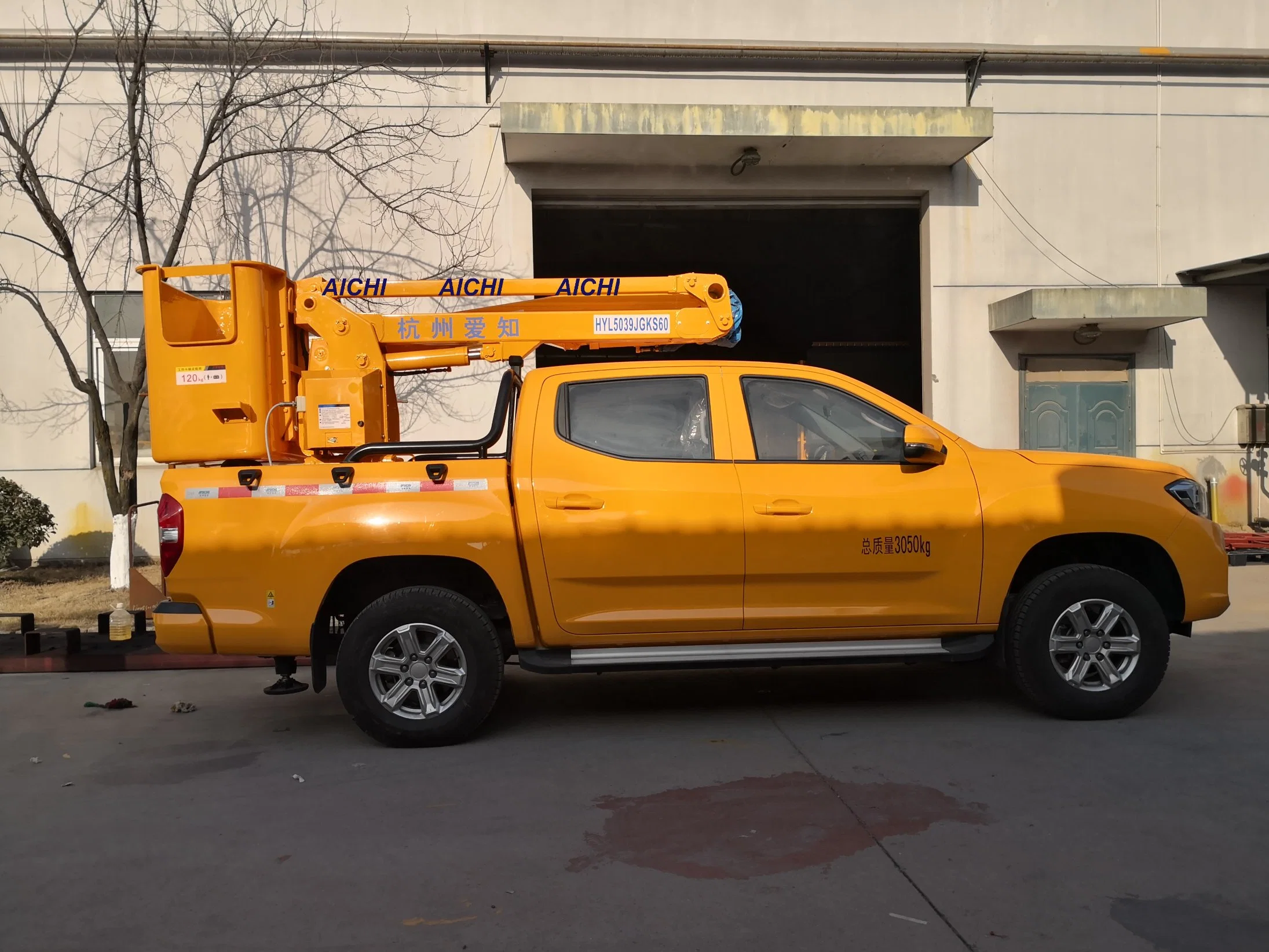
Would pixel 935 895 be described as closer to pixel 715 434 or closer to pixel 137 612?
pixel 715 434

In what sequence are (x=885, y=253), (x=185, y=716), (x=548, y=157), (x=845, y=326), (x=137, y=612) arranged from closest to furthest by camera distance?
(x=185, y=716), (x=137, y=612), (x=548, y=157), (x=885, y=253), (x=845, y=326)

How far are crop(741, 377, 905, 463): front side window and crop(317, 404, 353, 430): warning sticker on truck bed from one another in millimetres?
2449

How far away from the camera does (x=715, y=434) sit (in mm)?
5973

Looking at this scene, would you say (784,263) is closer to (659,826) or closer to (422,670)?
(422,670)

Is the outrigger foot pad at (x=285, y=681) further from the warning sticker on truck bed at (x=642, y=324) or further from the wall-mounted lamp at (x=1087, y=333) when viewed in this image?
the wall-mounted lamp at (x=1087, y=333)

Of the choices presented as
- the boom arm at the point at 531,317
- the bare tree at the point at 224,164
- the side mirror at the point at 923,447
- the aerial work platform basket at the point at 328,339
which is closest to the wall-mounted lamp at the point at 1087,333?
the bare tree at the point at 224,164

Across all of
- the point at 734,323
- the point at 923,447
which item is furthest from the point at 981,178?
the point at 923,447

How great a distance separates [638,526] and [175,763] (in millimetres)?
2747

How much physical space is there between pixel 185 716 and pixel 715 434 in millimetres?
3752

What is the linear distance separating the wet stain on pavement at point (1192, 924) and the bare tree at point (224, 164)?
37.1 feet

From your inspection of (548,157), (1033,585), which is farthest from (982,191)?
(1033,585)

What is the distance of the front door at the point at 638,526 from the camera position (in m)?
5.73

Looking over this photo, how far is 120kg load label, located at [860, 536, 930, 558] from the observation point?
584 cm

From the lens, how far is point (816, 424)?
6.07m
